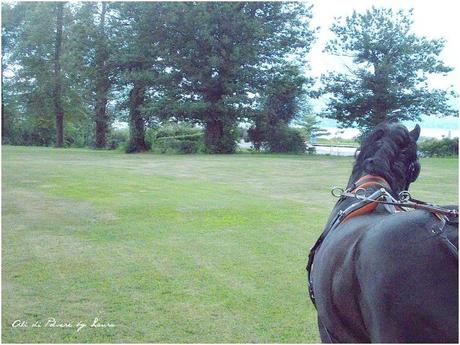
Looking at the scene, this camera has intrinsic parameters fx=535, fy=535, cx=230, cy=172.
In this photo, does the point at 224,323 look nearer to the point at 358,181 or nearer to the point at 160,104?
the point at 358,181

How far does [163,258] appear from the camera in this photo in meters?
5.88

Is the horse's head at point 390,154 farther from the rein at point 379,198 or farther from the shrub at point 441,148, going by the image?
the shrub at point 441,148

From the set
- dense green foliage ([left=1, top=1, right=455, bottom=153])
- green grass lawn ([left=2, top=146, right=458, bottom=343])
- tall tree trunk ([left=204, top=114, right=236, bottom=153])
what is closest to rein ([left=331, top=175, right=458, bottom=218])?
green grass lawn ([left=2, top=146, right=458, bottom=343])

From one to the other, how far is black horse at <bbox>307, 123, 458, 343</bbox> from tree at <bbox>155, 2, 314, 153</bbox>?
19172mm

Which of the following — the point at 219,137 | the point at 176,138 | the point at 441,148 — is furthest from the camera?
the point at 176,138

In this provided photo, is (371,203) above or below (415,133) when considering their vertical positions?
below

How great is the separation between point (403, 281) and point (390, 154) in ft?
3.35

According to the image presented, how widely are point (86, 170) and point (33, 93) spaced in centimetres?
680

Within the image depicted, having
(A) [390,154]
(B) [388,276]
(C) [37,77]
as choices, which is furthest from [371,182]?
(C) [37,77]

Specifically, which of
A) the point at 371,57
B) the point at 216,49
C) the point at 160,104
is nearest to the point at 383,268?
the point at 371,57

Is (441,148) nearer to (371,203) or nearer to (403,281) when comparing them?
(371,203)

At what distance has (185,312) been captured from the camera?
13.8 feet

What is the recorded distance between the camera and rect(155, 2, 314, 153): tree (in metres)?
21.1

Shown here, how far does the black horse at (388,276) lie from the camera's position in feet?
5.49
